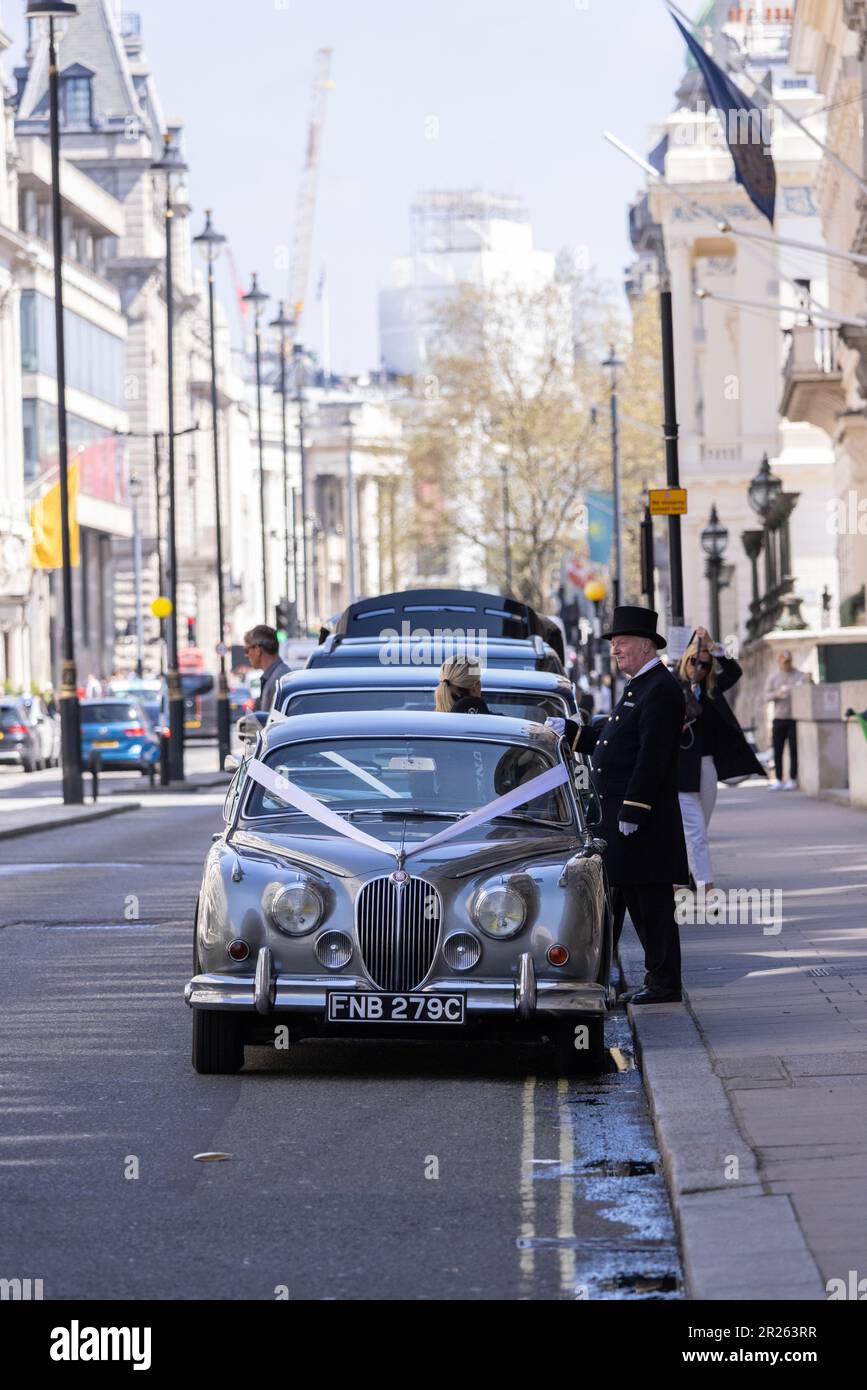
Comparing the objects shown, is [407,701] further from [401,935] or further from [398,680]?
[401,935]

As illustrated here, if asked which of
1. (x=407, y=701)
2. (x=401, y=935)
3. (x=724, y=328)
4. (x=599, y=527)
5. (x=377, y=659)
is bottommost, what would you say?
(x=401, y=935)

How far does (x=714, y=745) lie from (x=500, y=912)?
6004 millimetres

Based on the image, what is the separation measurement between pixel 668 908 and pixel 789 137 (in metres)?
63.6

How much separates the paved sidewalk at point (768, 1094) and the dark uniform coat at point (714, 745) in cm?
94

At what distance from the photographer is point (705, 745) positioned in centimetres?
1611

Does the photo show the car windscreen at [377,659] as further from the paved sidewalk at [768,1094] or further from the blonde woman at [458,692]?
the blonde woman at [458,692]

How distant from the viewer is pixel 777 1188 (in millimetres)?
7379

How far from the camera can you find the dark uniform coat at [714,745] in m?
15.6

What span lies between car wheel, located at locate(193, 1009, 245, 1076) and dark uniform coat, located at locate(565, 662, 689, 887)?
82.7 inches

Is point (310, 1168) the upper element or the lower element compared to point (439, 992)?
lower

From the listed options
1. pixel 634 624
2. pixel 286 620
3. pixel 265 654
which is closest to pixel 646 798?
pixel 634 624

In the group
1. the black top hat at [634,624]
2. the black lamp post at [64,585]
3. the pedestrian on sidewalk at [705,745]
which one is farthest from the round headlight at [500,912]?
the black lamp post at [64,585]
